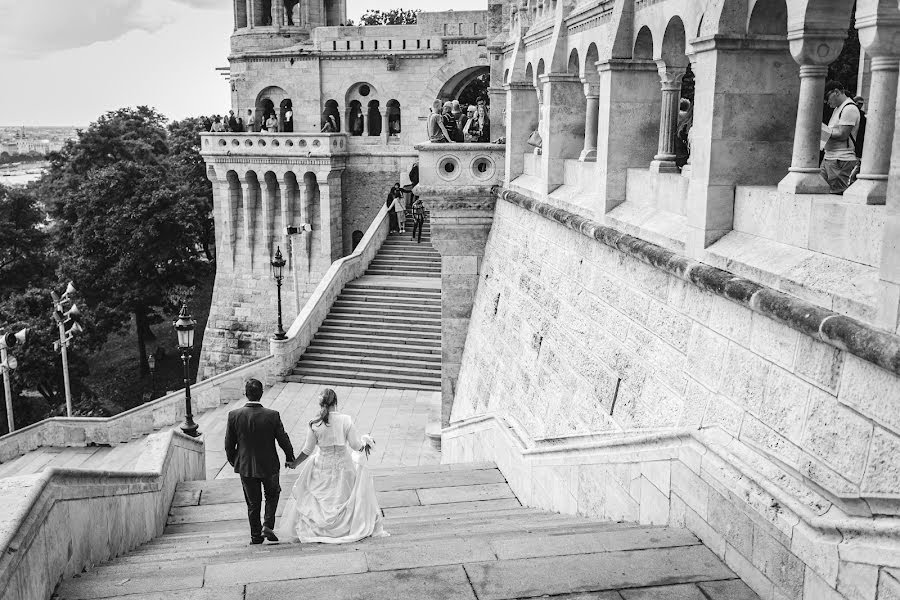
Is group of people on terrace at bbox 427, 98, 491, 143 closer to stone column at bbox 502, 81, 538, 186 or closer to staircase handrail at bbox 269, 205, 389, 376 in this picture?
stone column at bbox 502, 81, 538, 186

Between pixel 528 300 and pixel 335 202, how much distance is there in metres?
18.8

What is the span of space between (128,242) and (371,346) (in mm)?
13405

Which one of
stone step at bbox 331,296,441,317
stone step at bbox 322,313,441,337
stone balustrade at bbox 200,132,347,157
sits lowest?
stone step at bbox 322,313,441,337

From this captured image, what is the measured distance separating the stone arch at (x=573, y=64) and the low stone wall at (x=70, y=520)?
638 cm

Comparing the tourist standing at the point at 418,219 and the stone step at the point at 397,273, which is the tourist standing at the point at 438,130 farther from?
the tourist standing at the point at 418,219

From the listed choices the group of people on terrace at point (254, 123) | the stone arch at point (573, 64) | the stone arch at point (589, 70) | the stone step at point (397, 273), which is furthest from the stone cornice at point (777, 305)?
the group of people on terrace at point (254, 123)

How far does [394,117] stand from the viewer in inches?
1166

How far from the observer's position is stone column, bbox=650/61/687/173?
6980 millimetres

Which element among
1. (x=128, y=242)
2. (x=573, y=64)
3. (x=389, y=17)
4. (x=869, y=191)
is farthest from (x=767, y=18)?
(x=389, y=17)

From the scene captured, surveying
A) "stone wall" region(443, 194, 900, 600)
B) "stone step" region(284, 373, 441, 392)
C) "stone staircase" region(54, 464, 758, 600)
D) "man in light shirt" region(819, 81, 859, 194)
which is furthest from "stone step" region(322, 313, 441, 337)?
"man in light shirt" region(819, 81, 859, 194)

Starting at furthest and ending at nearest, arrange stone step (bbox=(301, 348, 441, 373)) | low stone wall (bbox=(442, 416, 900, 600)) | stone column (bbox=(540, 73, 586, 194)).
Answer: stone step (bbox=(301, 348, 441, 373)), stone column (bbox=(540, 73, 586, 194)), low stone wall (bbox=(442, 416, 900, 600))

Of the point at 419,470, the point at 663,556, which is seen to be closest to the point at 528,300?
the point at 419,470

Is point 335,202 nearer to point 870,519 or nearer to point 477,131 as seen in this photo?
point 477,131

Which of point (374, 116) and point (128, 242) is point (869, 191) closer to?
point (374, 116)
